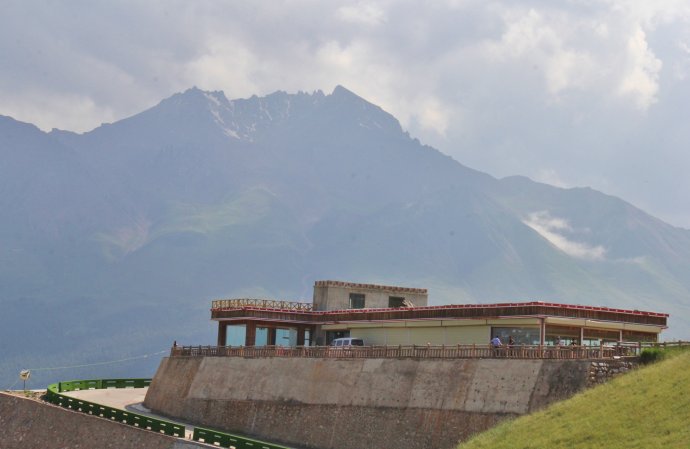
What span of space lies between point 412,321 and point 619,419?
90.1 feet

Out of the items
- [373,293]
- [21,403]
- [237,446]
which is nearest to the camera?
[237,446]

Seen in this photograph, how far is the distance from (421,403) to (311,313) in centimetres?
2754

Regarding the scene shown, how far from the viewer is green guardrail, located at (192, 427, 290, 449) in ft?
175

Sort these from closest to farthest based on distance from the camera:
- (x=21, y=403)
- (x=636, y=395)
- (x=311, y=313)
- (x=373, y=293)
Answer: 1. (x=636, y=395)
2. (x=21, y=403)
3. (x=311, y=313)
4. (x=373, y=293)

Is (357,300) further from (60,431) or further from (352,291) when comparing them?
(60,431)

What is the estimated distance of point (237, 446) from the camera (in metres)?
54.7

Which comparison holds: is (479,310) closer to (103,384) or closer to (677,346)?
(677,346)

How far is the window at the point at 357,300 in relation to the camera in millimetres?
85688

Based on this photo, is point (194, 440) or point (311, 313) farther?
point (311, 313)

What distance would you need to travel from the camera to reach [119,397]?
86688 mm

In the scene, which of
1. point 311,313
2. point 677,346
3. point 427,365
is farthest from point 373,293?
point 677,346

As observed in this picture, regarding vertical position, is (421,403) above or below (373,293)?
below

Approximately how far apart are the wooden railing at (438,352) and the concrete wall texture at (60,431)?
35.9 ft

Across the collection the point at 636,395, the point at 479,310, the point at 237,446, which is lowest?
the point at 237,446
